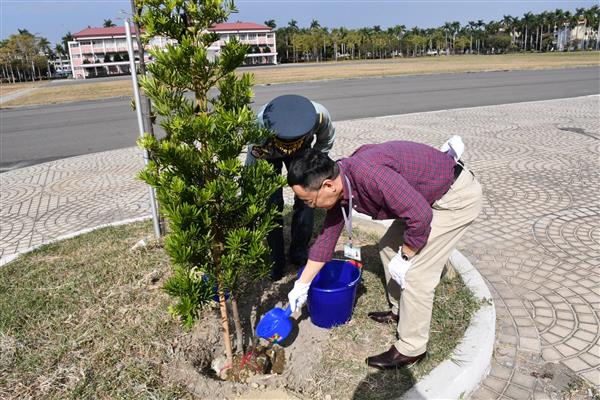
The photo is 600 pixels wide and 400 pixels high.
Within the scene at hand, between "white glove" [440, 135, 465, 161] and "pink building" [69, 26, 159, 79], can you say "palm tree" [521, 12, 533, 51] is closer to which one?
"pink building" [69, 26, 159, 79]

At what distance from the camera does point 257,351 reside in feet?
10.1

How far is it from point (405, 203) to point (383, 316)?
1419mm

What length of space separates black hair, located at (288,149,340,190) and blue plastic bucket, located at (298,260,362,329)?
1.02 meters

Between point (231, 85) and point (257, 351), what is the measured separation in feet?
5.90

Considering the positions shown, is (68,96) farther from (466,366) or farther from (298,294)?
(466,366)

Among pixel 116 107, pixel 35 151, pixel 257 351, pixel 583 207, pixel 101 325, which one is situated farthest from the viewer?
pixel 116 107

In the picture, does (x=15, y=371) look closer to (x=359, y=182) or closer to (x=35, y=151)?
(x=359, y=182)

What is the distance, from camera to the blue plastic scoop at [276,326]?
2.99m

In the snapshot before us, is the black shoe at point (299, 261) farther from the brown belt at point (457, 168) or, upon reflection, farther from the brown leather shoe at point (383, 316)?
the brown belt at point (457, 168)

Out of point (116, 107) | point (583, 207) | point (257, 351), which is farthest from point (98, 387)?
point (116, 107)

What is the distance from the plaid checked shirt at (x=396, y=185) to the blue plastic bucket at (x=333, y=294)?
1.28ft

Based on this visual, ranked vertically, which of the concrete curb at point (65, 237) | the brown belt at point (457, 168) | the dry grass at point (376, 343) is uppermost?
the brown belt at point (457, 168)

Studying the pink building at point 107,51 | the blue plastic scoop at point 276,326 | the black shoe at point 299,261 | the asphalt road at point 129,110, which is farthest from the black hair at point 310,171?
the pink building at point 107,51

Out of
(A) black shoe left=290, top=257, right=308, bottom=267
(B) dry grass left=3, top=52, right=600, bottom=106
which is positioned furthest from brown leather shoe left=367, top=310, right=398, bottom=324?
(B) dry grass left=3, top=52, right=600, bottom=106
